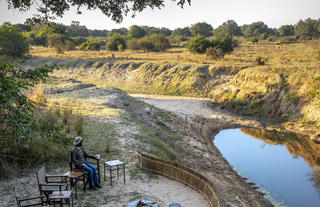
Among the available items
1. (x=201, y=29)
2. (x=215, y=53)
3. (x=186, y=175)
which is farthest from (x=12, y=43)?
(x=201, y=29)

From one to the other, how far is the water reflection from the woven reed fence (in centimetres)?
702

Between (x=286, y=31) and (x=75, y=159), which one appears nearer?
(x=75, y=159)

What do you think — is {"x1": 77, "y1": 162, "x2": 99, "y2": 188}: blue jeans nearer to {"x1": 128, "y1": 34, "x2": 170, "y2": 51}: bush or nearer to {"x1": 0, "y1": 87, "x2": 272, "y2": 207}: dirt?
{"x1": 0, "y1": 87, "x2": 272, "y2": 207}: dirt

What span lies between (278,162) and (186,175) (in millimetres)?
9211

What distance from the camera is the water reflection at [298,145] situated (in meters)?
13.9

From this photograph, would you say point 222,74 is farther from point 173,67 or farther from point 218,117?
point 218,117

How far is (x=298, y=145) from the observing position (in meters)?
18.0

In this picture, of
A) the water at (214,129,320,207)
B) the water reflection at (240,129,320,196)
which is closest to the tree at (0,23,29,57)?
the water at (214,129,320,207)

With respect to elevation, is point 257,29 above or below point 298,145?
above

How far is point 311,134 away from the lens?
62.6 ft

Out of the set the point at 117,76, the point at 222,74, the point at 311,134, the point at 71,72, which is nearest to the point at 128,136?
the point at 311,134

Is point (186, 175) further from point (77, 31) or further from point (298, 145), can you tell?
point (77, 31)

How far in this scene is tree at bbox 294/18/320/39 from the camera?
70.7 m

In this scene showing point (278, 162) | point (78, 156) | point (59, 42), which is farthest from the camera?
point (59, 42)
